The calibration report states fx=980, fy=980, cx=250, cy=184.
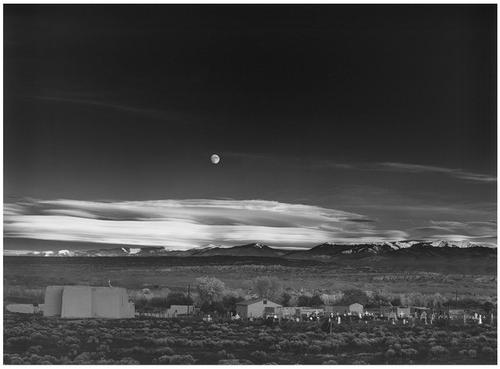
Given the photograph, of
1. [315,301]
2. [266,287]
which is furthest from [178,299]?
[315,301]

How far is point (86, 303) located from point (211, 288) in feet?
3.98

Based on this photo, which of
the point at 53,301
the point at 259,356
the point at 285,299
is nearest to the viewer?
the point at 259,356

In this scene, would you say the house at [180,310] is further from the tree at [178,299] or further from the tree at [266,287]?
the tree at [266,287]

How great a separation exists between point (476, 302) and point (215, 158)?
288 cm

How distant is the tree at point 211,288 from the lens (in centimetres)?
948

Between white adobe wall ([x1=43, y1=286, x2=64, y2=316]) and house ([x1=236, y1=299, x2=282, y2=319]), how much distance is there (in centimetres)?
171

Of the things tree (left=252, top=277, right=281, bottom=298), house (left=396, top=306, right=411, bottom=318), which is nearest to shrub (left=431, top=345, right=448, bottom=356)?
house (left=396, top=306, right=411, bottom=318)

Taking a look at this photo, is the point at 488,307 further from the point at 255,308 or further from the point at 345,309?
the point at 255,308

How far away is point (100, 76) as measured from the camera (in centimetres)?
952

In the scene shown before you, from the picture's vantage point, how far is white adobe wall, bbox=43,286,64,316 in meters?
9.39

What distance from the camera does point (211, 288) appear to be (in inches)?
374

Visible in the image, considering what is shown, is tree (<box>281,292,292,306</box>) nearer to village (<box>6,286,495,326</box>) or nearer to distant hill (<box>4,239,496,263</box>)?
village (<box>6,286,495,326</box>)

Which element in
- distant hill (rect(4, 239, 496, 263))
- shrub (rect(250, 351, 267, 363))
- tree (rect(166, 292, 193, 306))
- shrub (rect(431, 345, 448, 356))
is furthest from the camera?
tree (rect(166, 292, 193, 306))

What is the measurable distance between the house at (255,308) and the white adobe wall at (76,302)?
4.74ft
